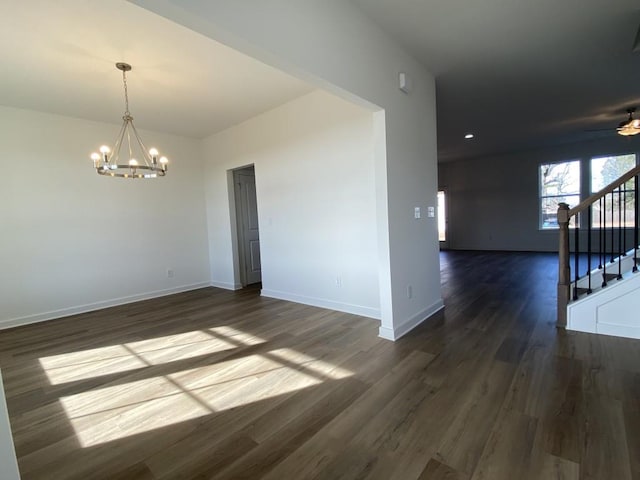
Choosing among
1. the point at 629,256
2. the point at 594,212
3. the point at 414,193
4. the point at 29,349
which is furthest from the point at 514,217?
the point at 29,349

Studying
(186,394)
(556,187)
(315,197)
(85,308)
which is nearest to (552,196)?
(556,187)

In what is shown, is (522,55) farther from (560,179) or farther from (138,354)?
(560,179)

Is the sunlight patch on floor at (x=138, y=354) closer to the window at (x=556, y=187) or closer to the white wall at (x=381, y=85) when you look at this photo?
the white wall at (x=381, y=85)

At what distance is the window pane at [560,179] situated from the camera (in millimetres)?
7609

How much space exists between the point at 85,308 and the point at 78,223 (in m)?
1.27

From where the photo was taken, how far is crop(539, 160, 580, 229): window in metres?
7.62

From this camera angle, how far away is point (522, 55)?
3.26 meters

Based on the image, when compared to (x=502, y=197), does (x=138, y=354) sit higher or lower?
lower

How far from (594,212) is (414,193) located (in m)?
6.87

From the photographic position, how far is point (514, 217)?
28.1 ft

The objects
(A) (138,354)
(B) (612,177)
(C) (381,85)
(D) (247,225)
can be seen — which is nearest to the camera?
(C) (381,85)

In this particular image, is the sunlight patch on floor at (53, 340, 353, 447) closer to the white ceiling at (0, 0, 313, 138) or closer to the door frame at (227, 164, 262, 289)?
the white ceiling at (0, 0, 313, 138)

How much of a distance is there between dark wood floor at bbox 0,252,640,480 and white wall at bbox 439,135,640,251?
19.0ft

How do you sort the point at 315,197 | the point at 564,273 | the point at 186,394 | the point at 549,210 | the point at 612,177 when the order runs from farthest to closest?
the point at 549,210
the point at 612,177
the point at 315,197
the point at 564,273
the point at 186,394
